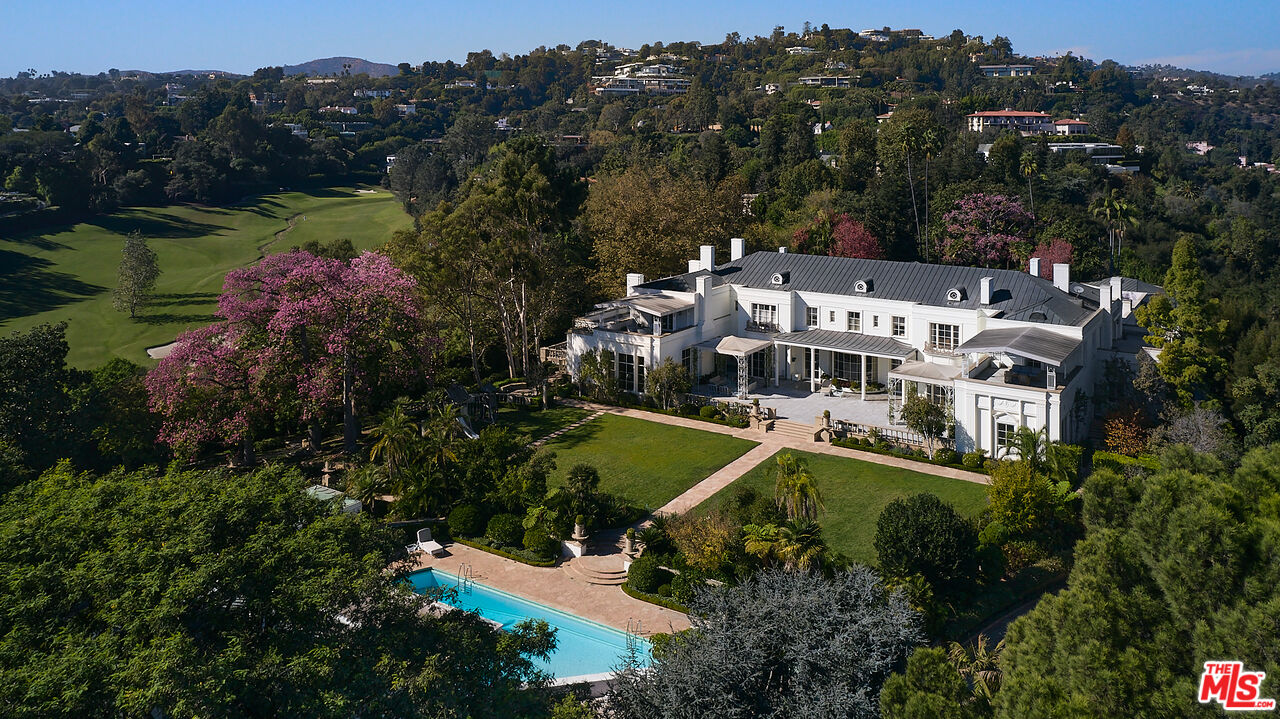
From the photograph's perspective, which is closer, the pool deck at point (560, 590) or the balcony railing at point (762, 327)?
the pool deck at point (560, 590)

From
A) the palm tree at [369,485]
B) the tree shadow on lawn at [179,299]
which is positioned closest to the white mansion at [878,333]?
the palm tree at [369,485]

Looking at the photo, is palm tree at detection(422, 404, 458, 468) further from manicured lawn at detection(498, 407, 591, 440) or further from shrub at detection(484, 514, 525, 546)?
manicured lawn at detection(498, 407, 591, 440)

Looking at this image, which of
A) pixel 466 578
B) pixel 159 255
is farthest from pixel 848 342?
pixel 159 255

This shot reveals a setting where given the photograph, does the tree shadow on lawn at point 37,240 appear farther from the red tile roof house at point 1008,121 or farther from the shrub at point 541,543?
the red tile roof house at point 1008,121

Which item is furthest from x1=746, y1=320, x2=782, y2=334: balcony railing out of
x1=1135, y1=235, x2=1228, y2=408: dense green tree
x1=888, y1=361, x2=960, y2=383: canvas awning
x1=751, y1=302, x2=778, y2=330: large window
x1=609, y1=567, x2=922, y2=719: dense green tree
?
x1=609, y1=567, x2=922, y2=719: dense green tree

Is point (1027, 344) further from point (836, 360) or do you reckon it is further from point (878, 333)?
point (836, 360)

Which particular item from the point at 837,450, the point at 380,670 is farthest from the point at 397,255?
the point at 380,670
